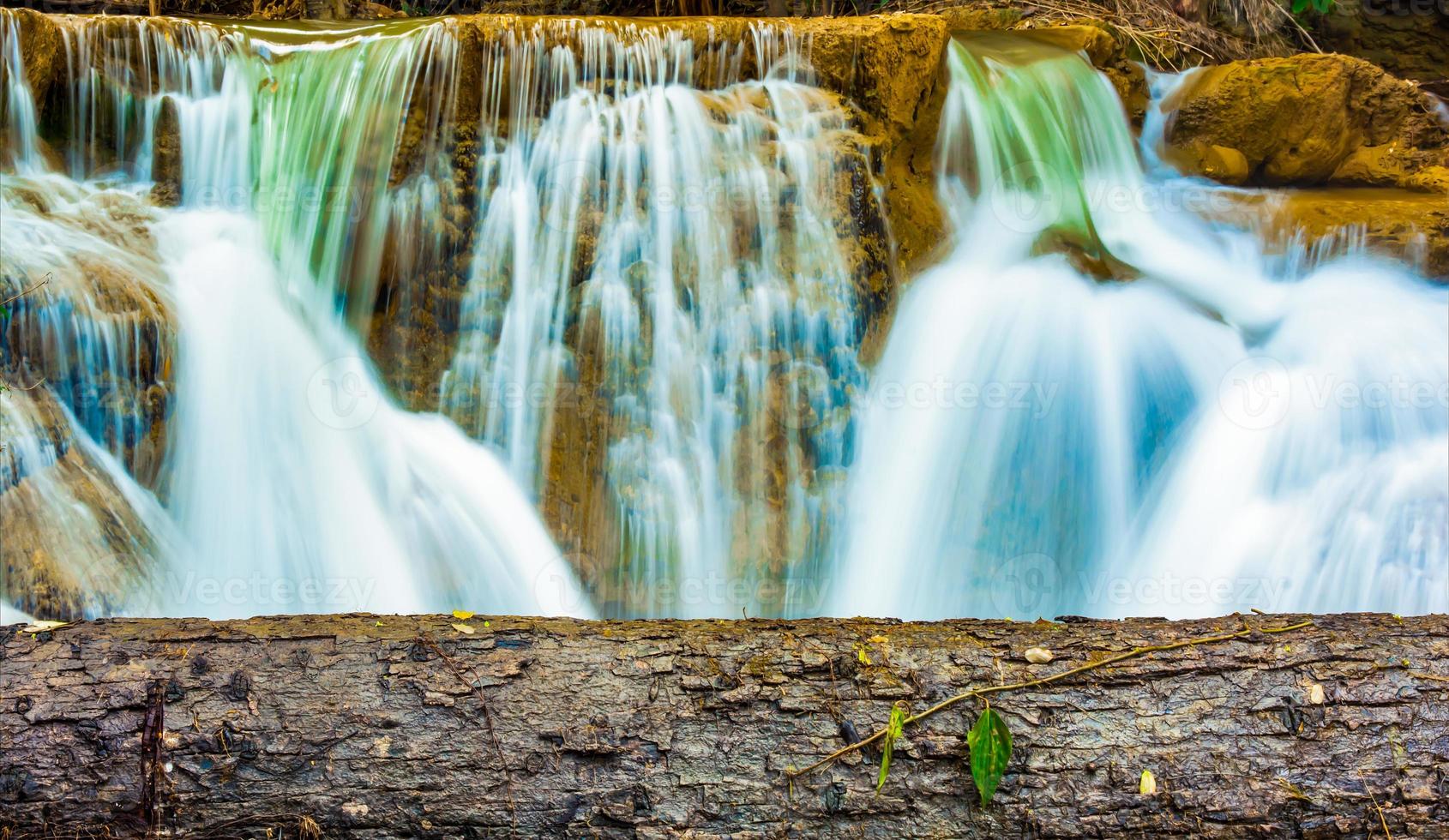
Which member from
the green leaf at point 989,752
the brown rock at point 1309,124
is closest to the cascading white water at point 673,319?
the brown rock at point 1309,124

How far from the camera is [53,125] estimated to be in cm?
531

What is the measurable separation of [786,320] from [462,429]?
1.55 metres

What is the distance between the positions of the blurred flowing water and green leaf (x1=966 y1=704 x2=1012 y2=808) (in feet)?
8.51

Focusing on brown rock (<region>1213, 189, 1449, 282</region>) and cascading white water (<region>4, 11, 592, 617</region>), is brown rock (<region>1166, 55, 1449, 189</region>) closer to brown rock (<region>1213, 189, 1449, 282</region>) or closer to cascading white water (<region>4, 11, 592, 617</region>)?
brown rock (<region>1213, 189, 1449, 282</region>)

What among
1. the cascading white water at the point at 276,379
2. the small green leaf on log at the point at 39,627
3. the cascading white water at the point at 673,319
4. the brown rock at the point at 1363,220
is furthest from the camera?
the brown rock at the point at 1363,220

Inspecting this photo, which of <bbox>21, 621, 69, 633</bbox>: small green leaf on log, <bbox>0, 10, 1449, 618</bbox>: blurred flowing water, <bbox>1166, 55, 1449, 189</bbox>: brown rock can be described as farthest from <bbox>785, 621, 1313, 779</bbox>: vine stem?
<bbox>1166, 55, 1449, 189</bbox>: brown rock

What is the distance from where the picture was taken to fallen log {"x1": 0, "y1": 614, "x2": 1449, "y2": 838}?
2.02m

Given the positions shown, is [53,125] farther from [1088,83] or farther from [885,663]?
[1088,83]

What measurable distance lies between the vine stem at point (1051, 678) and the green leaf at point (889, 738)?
0.01 metres

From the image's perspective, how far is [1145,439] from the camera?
490cm

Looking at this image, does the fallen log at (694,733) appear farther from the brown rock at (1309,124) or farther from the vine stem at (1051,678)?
the brown rock at (1309,124)

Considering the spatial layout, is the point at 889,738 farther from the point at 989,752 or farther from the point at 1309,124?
the point at 1309,124

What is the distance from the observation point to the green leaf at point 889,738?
207 cm

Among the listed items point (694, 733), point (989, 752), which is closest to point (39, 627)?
point (694, 733)
